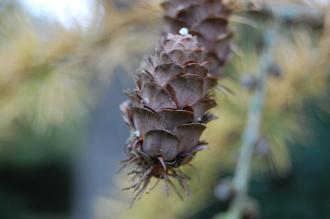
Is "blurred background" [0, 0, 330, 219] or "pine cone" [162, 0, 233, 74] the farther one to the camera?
"blurred background" [0, 0, 330, 219]

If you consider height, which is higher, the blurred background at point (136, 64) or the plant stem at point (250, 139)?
the blurred background at point (136, 64)

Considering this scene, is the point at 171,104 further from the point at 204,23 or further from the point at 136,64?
the point at 136,64

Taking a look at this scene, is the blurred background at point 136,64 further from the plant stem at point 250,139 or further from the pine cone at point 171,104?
the pine cone at point 171,104

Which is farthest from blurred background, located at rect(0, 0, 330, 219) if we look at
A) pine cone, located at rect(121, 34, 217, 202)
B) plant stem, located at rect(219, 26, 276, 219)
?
pine cone, located at rect(121, 34, 217, 202)

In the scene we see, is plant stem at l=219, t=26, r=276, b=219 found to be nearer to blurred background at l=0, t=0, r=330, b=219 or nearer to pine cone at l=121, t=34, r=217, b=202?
blurred background at l=0, t=0, r=330, b=219

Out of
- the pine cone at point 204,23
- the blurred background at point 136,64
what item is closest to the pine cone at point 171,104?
the pine cone at point 204,23

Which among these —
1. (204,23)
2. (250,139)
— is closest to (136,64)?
(250,139)
